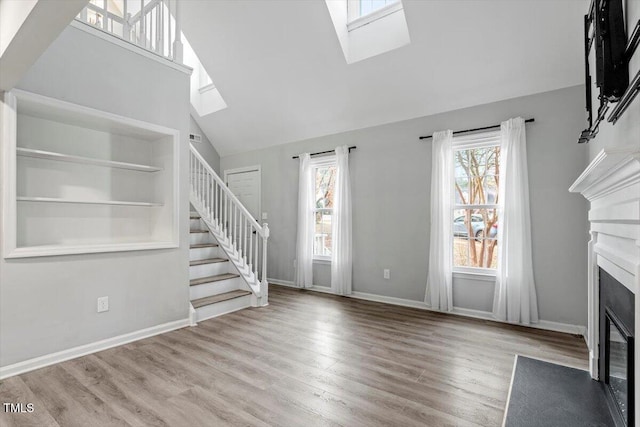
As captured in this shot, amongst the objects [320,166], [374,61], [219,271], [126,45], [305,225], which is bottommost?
[219,271]

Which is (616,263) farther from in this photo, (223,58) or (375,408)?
(223,58)

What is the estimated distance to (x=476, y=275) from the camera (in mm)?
3867

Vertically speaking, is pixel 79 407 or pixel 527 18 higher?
pixel 527 18

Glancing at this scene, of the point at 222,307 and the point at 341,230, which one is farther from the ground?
the point at 341,230

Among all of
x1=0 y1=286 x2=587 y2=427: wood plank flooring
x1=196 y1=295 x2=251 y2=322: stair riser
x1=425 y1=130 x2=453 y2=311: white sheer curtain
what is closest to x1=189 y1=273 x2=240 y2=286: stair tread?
x1=196 y1=295 x2=251 y2=322: stair riser

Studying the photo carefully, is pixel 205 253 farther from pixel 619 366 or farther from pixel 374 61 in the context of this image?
pixel 619 366

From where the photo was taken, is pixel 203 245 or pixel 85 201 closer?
pixel 85 201

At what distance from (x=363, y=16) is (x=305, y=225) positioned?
2948 millimetres

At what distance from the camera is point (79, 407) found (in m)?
1.95

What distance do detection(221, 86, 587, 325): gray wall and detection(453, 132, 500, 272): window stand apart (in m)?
0.23

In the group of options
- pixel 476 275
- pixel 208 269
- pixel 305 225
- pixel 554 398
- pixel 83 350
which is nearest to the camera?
pixel 554 398

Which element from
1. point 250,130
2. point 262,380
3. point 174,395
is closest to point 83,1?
point 174,395

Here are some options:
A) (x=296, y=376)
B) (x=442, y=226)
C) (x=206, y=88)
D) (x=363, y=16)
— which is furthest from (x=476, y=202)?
(x=206, y=88)

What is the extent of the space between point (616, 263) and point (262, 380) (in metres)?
2.19
